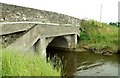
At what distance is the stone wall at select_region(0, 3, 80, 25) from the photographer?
43.7 ft

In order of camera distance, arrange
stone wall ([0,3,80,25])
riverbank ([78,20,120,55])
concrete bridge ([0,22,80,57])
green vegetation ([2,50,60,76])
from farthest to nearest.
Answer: riverbank ([78,20,120,55]) < stone wall ([0,3,80,25]) < concrete bridge ([0,22,80,57]) < green vegetation ([2,50,60,76])

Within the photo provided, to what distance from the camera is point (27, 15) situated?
51.4ft

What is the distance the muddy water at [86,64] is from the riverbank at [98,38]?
126cm

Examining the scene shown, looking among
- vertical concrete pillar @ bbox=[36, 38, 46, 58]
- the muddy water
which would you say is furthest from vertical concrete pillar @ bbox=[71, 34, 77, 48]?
vertical concrete pillar @ bbox=[36, 38, 46, 58]

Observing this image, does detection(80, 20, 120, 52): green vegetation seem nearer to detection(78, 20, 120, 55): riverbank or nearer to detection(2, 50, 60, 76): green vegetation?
detection(78, 20, 120, 55): riverbank

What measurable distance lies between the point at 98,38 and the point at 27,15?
11.9m

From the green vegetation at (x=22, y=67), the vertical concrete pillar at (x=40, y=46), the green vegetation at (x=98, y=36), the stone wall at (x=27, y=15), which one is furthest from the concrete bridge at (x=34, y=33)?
the green vegetation at (x=22, y=67)

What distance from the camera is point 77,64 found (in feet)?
59.9

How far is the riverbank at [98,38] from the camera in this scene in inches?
917

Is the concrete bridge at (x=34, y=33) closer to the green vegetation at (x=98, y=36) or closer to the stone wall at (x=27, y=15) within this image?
the stone wall at (x=27, y=15)

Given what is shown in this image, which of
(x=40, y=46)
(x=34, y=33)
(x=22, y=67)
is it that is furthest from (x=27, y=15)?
(x=22, y=67)

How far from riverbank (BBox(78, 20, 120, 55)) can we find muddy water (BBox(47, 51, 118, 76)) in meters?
1.26

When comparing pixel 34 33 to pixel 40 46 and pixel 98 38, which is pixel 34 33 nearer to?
pixel 40 46

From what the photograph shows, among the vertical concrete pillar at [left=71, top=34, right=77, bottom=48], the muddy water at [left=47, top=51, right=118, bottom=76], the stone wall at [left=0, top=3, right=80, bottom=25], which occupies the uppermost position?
the stone wall at [left=0, top=3, right=80, bottom=25]
